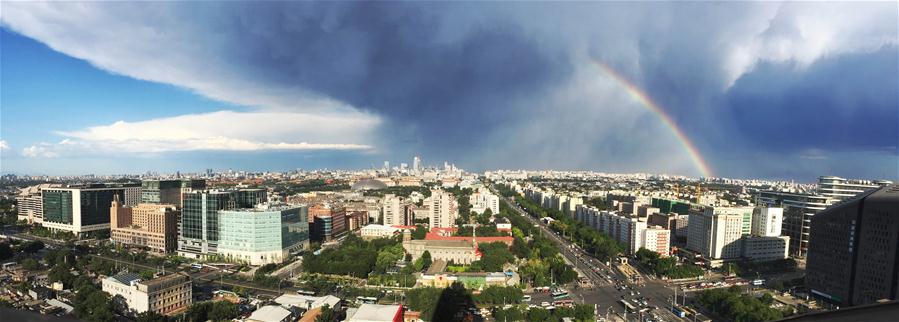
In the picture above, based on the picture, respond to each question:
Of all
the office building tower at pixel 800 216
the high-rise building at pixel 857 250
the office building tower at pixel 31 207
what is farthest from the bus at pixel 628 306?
the office building tower at pixel 31 207

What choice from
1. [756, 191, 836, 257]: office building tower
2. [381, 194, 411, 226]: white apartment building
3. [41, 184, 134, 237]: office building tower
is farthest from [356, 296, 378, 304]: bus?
[41, 184, 134, 237]: office building tower

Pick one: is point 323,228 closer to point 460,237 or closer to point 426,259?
point 460,237

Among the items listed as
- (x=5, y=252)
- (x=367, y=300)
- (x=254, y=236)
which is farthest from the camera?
(x=5, y=252)

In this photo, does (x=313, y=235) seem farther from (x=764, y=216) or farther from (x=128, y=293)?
(x=764, y=216)

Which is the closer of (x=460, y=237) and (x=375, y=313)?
(x=375, y=313)

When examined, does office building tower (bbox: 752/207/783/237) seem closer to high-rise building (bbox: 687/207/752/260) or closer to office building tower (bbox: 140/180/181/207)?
high-rise building (bbox: 687/207/752/260)

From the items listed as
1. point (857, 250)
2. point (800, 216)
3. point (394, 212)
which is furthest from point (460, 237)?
point (800, 216)
